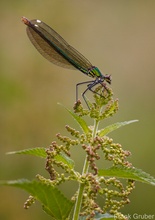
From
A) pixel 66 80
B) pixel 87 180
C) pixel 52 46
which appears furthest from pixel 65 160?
pixel 66 80

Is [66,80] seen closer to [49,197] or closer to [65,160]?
[65,160]

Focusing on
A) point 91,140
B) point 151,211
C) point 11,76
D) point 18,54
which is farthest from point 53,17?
point 91,140

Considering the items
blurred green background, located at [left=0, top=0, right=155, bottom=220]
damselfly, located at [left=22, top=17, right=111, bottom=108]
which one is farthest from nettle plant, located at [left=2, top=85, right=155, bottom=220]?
blurred green background, located at [left=0, top=0, right=155, bottom=220]

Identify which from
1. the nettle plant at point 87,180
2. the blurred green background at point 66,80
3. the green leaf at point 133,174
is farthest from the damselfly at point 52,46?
the blurred green background at point 66,80

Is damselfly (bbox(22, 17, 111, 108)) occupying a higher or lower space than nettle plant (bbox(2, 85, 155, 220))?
higher

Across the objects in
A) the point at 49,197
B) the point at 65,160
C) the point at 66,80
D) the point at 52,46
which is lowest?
the point at 49,197

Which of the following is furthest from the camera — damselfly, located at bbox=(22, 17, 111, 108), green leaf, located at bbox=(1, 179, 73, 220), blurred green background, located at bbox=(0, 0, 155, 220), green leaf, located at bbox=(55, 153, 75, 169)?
blurred green background, located at bbox=(0, 0, 155, 220)

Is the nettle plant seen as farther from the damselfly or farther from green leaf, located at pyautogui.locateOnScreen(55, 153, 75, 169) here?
the damselfly

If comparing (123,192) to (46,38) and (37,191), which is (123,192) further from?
(46,38)
